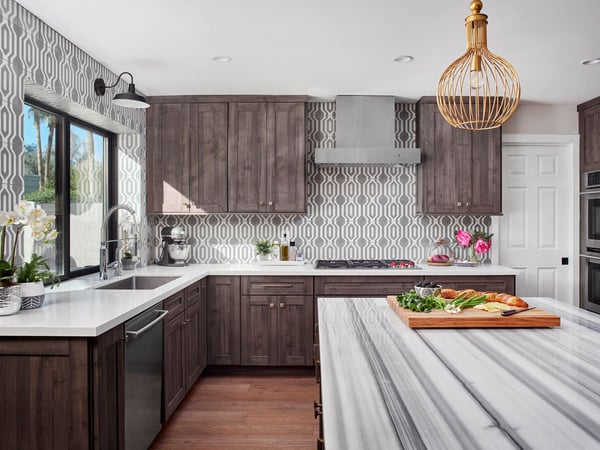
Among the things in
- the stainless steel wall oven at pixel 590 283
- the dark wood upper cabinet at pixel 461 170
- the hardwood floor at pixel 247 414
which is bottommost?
the hardwood floor at pixel 247 414

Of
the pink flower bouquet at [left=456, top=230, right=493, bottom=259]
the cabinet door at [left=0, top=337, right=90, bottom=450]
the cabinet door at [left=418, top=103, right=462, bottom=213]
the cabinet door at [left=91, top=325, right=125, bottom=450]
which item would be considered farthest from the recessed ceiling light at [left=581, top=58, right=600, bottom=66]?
the cabinet door at [left=0, top=337, right=90, bottom=450]

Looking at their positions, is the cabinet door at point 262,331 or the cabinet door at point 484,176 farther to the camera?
the cabinet door at point 484,176

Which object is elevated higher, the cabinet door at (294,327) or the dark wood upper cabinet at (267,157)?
the dark wood upper cabinet at (267,157)

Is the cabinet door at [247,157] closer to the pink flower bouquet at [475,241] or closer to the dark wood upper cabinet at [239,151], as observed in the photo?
the dark wood upper cabinet at [239,151]

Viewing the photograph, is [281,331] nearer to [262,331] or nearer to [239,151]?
[262,331]

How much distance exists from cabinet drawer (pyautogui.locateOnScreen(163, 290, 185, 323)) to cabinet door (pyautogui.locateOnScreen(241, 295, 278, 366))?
0.83 m

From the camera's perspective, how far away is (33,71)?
95.8 inches

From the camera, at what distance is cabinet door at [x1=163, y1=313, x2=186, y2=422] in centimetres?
273

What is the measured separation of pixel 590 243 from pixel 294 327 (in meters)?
2.95

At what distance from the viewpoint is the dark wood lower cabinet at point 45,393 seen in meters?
1.79

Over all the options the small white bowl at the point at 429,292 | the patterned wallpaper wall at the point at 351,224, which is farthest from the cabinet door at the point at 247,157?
the small white bowl at the point at 429,292

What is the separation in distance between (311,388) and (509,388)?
2542mm

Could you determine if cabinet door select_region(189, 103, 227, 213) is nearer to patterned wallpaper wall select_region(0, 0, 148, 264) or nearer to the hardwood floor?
patterned wallpaper wall select_region(0, 0, 148, 264)

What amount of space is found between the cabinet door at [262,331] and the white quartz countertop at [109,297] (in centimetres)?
25
